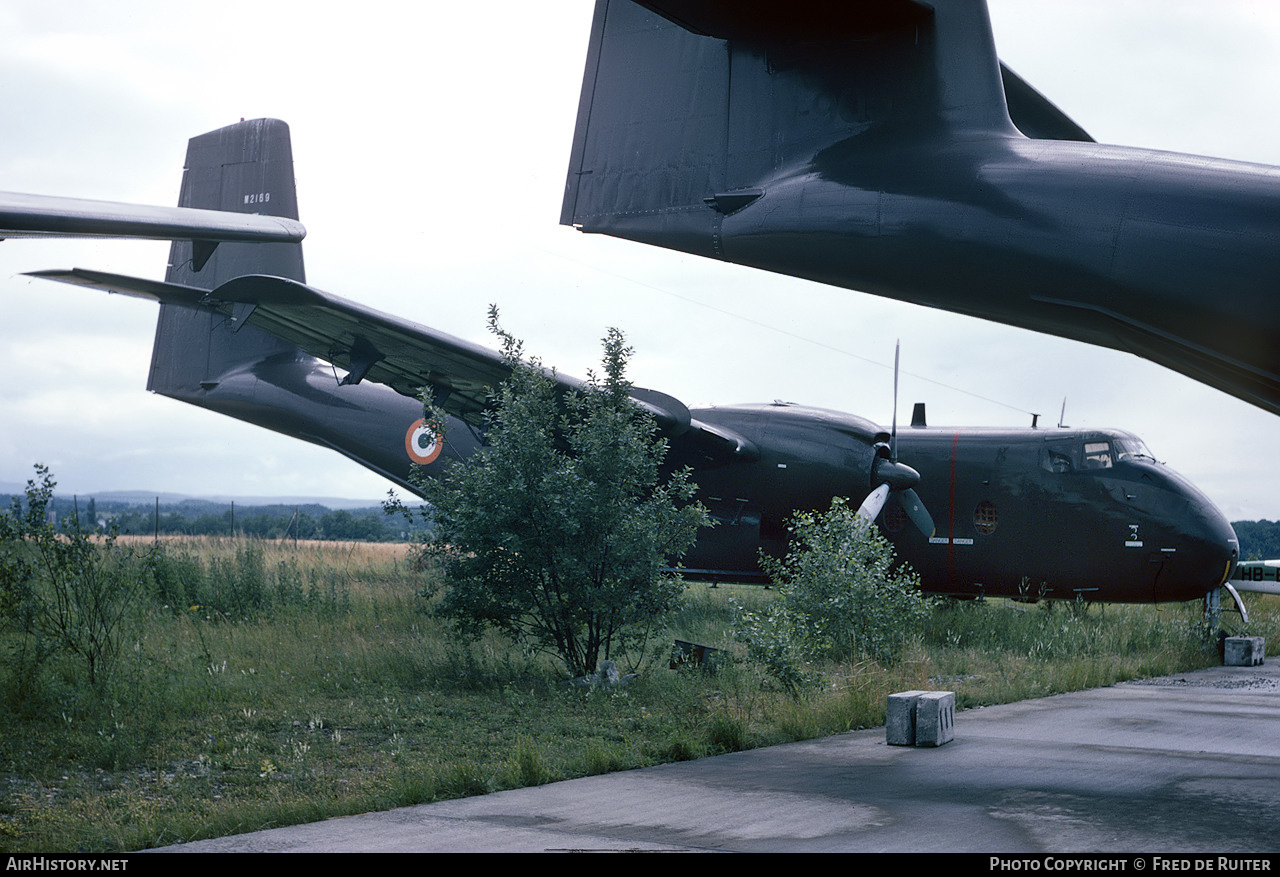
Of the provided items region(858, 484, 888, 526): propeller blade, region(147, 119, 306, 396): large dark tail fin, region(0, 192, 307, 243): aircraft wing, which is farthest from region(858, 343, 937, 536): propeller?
region(147, 119, 306, 396): large dark tail fin

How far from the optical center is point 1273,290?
5.64 meters

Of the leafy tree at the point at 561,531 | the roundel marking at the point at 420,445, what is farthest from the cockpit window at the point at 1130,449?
the roundel marking at the point at 420,445

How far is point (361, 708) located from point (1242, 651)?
490 inches

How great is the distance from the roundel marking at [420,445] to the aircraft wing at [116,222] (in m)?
13.8

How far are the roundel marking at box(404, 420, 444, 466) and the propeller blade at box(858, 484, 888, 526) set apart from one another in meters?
8.59

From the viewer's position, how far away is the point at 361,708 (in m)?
9.96

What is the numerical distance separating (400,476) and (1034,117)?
47.5ft

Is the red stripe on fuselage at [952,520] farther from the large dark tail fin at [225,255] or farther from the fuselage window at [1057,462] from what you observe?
the large dark tail fin at [225,255]

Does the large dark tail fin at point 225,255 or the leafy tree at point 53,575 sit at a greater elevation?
the large dark tail fin at point 225,255

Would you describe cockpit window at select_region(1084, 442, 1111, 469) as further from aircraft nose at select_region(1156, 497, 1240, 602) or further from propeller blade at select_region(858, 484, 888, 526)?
propeller blade at select_region(858, 484, 888, 526)

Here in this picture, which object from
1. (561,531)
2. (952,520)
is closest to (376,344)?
(561,531)

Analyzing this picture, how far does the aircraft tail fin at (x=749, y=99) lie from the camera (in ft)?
24.0

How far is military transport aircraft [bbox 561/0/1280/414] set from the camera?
19.6 feet

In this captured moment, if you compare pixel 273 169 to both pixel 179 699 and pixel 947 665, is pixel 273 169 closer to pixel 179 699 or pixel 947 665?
pixel 179 699
